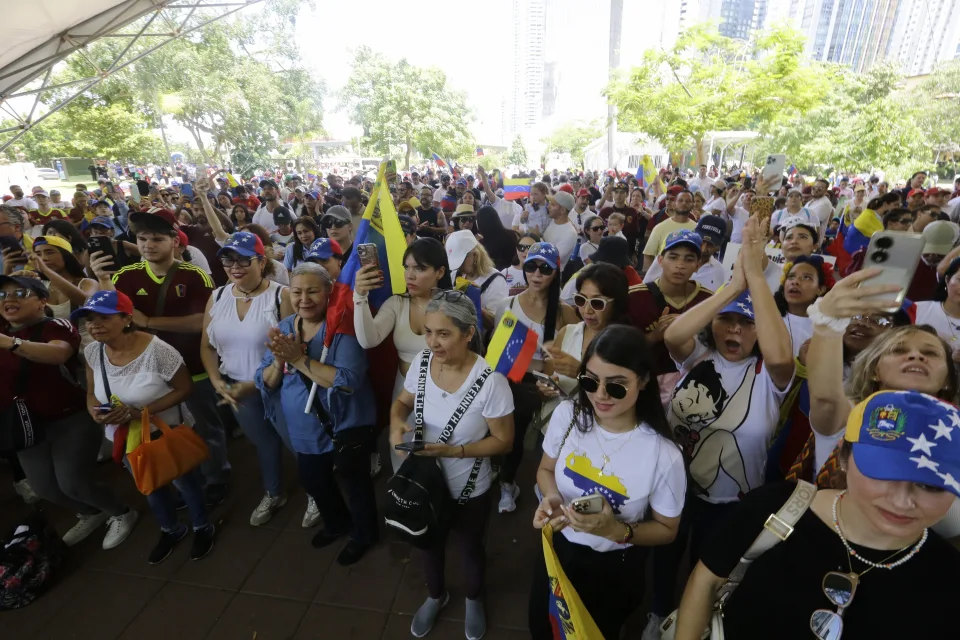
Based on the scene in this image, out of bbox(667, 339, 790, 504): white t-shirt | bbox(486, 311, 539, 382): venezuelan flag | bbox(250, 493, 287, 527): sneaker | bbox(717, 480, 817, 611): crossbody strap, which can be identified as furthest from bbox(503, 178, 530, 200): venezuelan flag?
bbox(717, 480, 817, 611): crossbody strap

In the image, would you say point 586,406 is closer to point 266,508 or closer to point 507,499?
point 507,499

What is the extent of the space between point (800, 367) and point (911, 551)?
1340 millimetres

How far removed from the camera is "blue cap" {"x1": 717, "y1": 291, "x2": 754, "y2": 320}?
2084mm

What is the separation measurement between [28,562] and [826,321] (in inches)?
180

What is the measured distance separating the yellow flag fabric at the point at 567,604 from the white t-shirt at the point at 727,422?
0.85 metres

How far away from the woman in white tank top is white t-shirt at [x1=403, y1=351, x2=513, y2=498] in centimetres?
142

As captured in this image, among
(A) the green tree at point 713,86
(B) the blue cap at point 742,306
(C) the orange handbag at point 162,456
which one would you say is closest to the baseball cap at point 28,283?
(C) the orange handbag at point 162,456

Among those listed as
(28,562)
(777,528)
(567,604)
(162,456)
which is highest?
(777,528)

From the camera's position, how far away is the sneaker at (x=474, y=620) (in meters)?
2.60

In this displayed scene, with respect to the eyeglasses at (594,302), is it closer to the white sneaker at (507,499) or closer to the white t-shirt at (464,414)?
the white t-shirt at (464,414)

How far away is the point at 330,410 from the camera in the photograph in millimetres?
2777

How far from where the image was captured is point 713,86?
18891 mm

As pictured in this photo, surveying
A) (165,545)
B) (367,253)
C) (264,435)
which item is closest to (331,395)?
(367,253)

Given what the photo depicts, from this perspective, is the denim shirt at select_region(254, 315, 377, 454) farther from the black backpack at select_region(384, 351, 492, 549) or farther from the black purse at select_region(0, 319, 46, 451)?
the black purse at select_region(0, 319, 46, 451)
